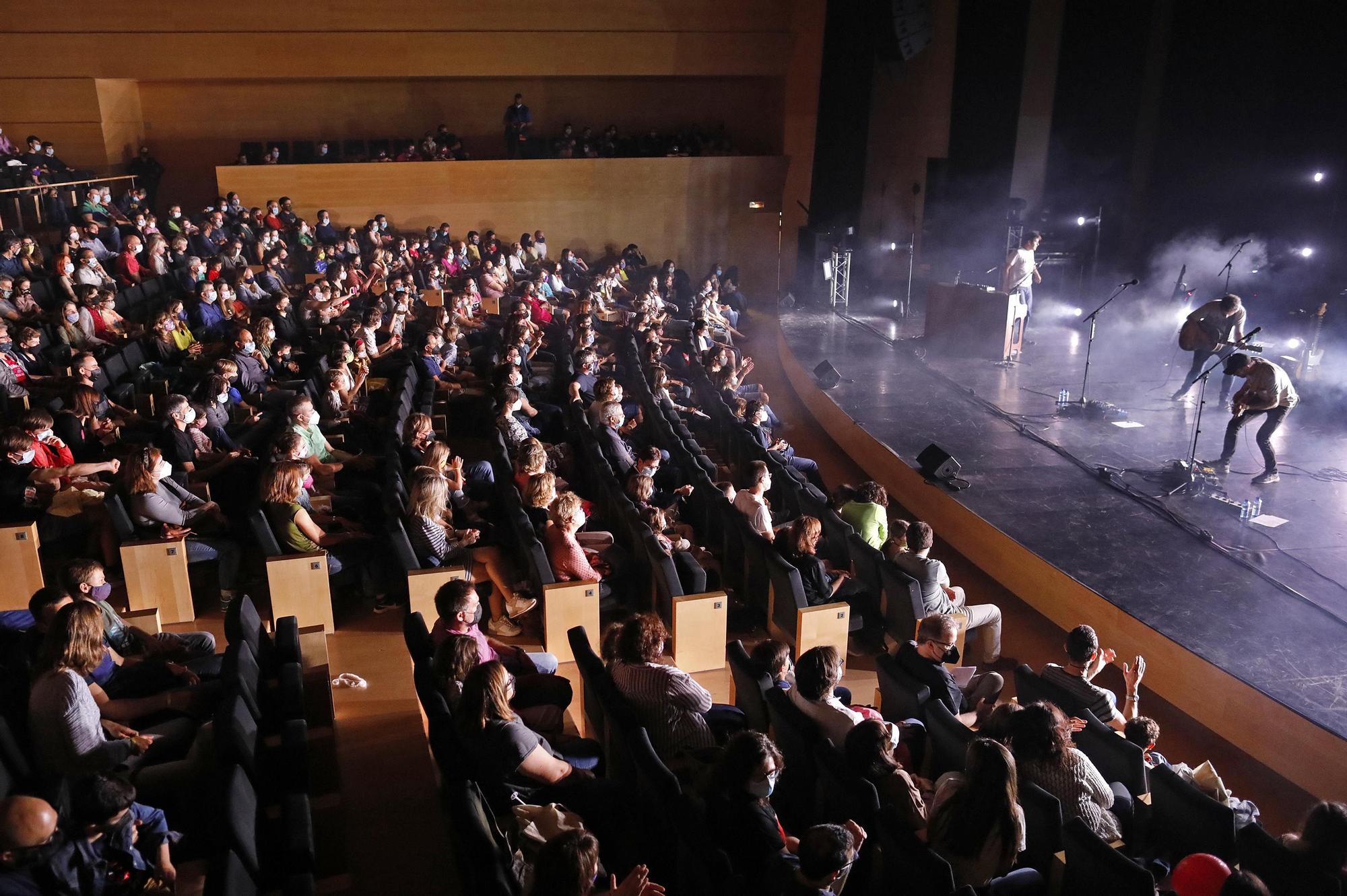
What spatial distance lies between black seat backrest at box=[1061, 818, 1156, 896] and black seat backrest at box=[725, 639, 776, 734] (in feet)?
3.13

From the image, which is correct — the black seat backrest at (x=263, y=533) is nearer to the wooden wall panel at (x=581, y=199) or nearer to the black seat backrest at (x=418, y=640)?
the black seat backrest at (x=418, y=640)

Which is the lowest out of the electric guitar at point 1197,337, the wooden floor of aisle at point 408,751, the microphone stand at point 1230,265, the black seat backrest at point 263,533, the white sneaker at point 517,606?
the wooden floor of aisle at point 408,751

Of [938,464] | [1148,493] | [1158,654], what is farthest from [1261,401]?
[1158,654]

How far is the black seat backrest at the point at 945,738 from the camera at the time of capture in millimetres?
2816

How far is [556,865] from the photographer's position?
1936 mm

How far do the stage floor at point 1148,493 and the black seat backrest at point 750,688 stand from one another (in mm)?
1892

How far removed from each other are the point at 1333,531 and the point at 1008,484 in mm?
1590

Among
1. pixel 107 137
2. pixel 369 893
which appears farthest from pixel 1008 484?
pixel 107 137

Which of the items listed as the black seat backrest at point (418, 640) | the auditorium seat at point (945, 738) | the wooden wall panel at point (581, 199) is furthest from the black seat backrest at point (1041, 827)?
the wooden wall panel at point (581, 199)

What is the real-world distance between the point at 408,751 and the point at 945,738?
5.90 feet

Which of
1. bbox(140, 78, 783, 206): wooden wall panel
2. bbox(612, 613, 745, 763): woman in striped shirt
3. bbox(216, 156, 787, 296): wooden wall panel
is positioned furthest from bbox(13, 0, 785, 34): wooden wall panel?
bbox(612, 613, 745, 763): woman in striped shirt

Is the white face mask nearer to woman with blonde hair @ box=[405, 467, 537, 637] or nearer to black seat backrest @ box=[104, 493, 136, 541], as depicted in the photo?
woman with blonde hair @ box=[405, 467, 537, 637]

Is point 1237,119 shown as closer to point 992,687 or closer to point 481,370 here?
point 481,370

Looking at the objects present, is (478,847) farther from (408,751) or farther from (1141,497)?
(1141,497)
